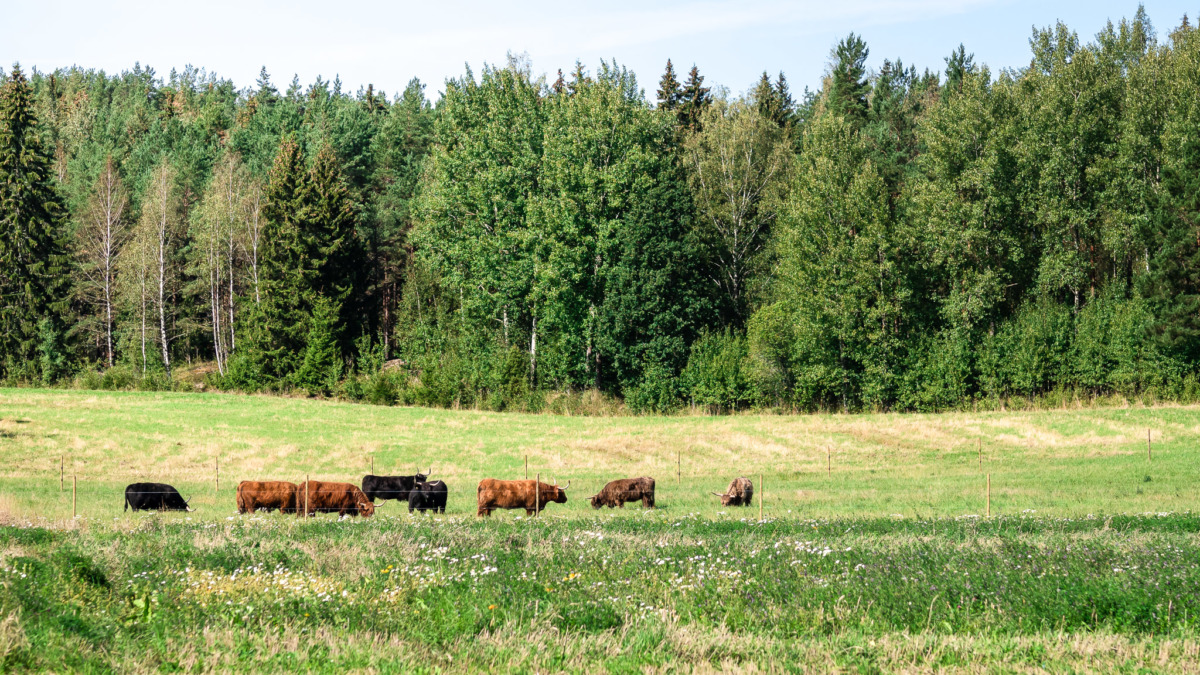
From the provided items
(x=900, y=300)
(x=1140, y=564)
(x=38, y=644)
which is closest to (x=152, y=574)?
(x=38, y=644)

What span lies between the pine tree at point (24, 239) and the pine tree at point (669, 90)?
161 feet

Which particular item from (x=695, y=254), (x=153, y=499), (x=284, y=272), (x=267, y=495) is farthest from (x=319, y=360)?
(x=267, y=495)

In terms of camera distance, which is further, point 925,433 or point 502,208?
point 502,208

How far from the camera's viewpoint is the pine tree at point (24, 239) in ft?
215

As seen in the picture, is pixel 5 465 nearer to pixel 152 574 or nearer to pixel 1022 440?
pixel 152 574

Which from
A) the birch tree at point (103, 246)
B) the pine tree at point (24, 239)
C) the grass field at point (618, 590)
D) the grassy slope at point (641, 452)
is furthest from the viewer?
the birch tree at point (103, 246)

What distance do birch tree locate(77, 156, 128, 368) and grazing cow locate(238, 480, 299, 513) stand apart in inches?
2002

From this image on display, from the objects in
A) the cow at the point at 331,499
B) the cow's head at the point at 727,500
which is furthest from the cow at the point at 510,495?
the cow's head at the point at 727,500

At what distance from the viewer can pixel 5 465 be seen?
3747cm

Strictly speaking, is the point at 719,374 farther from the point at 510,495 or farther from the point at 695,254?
the point at 510,495

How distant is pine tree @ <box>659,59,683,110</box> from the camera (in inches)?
3305

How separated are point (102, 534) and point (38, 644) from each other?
7307 millimetres

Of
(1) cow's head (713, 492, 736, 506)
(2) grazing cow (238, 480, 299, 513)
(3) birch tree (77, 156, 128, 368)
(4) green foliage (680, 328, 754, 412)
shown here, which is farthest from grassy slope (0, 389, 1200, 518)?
(3) birch tree (77, 156, 128, 368)

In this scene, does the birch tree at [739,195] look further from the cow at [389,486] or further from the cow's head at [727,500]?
the cow at [389,486]
